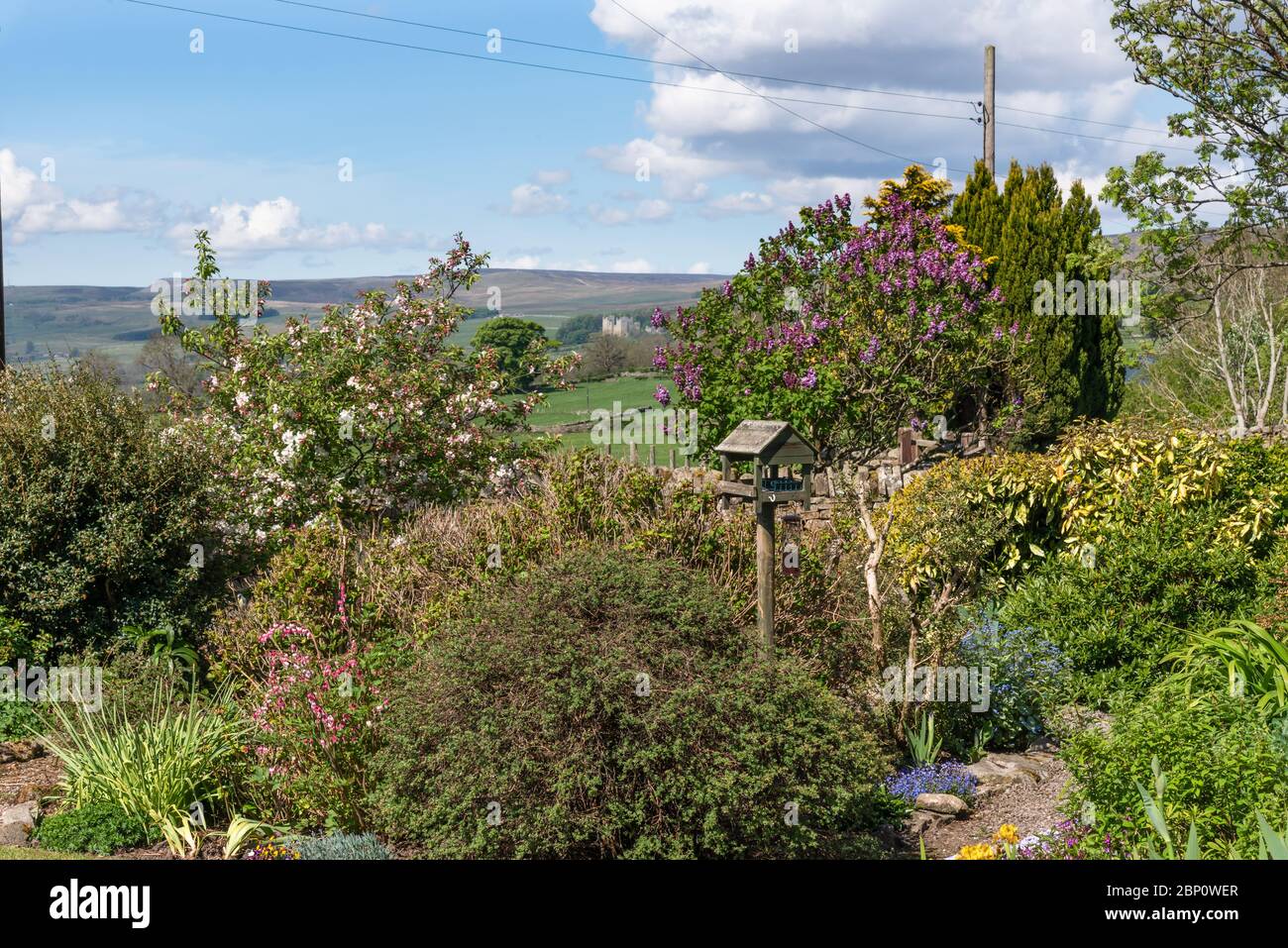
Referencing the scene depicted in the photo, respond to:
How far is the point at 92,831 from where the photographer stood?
6434 mm

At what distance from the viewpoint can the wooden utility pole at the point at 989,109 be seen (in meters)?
19.0

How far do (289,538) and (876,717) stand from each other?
521 centimetres

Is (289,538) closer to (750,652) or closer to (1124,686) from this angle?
(750,652)

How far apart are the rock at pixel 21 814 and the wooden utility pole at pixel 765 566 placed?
4470 mm

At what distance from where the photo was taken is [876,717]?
7215 millimetres

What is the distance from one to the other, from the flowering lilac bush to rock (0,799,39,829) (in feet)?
16.6

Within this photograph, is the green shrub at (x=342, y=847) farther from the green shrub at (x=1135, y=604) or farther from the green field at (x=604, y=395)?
the green field at (x=604, y=395)

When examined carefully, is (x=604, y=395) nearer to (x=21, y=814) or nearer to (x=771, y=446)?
(x=771, y=446)

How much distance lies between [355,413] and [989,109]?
13178mm

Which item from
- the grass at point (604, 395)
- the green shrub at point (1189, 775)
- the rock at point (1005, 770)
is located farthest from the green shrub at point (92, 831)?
the grass at point (604, 395)

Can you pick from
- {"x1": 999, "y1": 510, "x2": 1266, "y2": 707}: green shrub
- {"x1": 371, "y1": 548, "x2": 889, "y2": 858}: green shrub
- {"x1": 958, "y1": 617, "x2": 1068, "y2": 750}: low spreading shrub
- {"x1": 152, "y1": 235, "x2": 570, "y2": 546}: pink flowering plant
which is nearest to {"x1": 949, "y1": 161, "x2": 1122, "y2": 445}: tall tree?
{"x1": 999, "y1": 510, "x2": 1266, "y2": 707}: green shrub

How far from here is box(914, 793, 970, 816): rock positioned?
6512 mm

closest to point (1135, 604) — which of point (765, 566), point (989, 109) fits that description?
point (765, 566)

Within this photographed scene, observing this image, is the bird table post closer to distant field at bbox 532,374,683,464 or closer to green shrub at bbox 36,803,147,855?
green shrub at bbox 36,803,147,855
